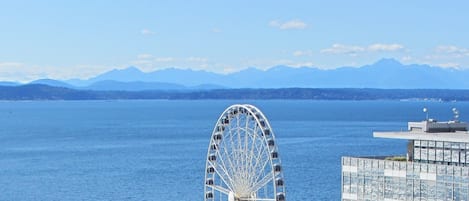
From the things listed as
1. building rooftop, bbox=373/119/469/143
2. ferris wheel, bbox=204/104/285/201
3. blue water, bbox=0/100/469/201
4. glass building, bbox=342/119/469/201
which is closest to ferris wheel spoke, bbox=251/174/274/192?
ferris wheel, bbox=204/104/285/201

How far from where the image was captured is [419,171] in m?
52.5

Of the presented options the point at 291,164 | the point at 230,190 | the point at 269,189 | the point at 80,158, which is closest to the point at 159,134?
the point at 80,158

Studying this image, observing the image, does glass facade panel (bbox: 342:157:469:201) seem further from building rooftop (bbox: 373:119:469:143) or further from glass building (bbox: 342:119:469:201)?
building rooftop (bbox: 373:119:469:143)

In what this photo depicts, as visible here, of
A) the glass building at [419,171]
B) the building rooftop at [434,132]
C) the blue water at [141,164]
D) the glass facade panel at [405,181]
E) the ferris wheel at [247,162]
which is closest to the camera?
the glass facade panel at [405,181]

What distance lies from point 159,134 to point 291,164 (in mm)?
76137

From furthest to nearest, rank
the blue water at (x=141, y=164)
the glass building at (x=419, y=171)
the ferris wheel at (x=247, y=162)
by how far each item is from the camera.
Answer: the blue water at (x=141, y=164) → the ferris wheel at (x=247, y=162) → the glass building at (x=419, y=171)

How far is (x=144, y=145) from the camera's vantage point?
16838cm

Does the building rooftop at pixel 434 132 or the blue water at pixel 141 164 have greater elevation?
the building rooftop at pixel 434 132

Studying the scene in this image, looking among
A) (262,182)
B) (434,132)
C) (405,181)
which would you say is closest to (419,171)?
(405,181)

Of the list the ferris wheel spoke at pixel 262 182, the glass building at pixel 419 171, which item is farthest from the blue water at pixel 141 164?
the ferris wheel spoke at pixel 262 182

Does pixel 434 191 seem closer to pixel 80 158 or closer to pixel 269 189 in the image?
pixel 269 189

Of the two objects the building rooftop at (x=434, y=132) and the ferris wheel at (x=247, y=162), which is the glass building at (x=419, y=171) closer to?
the building rooftop at (x=434, y=132)

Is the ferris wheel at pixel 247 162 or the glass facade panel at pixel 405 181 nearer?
the glass facade panel at pixel 405 181

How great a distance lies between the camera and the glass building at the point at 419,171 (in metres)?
50.9
